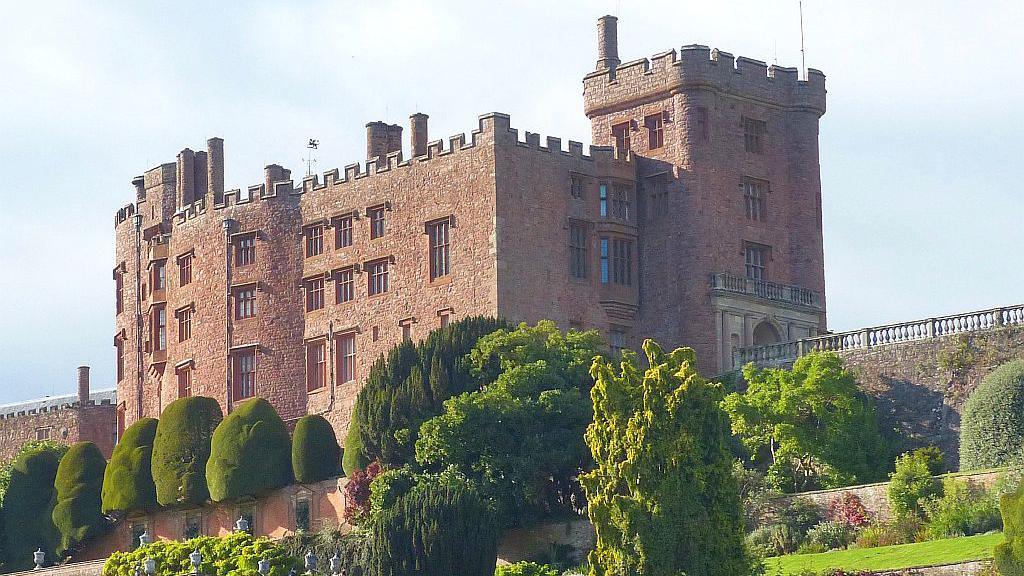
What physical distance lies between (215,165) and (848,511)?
35668 millimetres

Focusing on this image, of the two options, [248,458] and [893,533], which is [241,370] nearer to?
[248,458]

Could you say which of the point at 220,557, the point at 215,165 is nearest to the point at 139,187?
the point at 215,165

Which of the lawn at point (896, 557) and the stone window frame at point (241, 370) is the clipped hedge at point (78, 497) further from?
the lawn at point (896, 557)

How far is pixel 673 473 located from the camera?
51469 millimetres

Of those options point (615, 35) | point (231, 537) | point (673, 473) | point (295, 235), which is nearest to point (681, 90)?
point (615, 35)

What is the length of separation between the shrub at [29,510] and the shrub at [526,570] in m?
25.0

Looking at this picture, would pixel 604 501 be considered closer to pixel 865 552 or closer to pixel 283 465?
pixel 865 552

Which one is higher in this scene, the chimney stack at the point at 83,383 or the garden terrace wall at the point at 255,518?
the chimney stack at the point at 83,383

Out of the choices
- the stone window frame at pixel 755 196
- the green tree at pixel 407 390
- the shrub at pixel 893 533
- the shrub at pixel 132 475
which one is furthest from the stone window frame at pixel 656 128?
the shrub at pixel 893 533

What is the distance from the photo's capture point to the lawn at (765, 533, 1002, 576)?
51281 mm

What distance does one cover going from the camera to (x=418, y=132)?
79.8m

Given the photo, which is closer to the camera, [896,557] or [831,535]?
[896,557]

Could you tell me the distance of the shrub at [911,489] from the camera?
188ft

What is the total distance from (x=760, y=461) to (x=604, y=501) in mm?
16576
